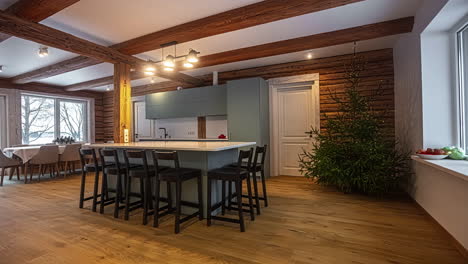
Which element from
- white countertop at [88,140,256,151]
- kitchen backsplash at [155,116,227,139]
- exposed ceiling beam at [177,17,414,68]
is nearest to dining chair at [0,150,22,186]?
kitchen backsplash at [155,116,227,139]

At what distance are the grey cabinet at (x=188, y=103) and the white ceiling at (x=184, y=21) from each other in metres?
1.30

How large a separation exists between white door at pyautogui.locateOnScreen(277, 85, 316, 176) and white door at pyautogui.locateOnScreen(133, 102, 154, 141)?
4.11 m

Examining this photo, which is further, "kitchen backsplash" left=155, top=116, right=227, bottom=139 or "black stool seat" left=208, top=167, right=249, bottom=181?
"kitchen backsplash" left=155, top=116, right=227, bottom=139

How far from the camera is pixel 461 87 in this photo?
8.47 feet

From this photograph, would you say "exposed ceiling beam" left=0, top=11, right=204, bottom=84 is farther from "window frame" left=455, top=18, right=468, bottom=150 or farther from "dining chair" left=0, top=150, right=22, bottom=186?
"window frame" left=455, top=18, right=468, bottom=150

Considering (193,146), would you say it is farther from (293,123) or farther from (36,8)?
(293,123)

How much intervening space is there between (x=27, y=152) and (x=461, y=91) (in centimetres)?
759

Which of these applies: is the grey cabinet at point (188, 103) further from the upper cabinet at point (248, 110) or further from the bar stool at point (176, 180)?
the bar stool at point (176, 180)

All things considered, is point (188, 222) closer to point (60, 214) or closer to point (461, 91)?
point (60, 214)

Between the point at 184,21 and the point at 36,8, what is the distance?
→ 164cm

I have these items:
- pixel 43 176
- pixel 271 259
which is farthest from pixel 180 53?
pixel 43 176

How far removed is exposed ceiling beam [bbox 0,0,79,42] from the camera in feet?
8.17

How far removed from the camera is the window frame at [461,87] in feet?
8.29

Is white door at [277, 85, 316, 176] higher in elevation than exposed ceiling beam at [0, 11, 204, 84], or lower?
lower
